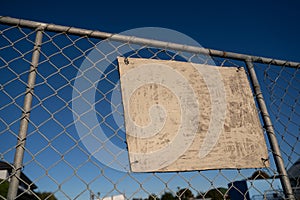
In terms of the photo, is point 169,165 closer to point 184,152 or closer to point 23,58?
point 184,152

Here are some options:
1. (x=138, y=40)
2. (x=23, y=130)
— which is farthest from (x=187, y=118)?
(x=23, y=130)

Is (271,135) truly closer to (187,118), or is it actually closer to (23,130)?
(187,118)

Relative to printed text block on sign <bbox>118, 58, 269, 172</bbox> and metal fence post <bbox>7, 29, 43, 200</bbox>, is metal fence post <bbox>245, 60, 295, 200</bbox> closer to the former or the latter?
printed text block on sign <bbox>118, 58, 269, 172</bbox>

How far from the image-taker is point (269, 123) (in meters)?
1.40

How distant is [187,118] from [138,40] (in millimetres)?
523

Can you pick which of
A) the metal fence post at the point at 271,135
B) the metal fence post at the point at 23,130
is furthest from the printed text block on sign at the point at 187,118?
the metal fence post at the point at 23,130

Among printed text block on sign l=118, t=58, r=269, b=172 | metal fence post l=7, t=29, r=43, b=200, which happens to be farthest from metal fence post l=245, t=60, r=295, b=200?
metal fence post l=7, t=29, r=43, b=200

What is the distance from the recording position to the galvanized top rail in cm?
114

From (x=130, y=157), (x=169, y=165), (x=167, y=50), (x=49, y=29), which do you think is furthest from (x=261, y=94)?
(x=49, y=29)

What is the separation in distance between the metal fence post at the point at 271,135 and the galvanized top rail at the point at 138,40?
12cm

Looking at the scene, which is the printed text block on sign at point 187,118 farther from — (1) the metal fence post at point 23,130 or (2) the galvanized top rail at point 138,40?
(1) the metal fence post at point 23,130

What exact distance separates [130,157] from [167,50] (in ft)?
2.24

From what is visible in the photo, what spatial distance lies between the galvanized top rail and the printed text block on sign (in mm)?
108

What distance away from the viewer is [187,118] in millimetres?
1252
